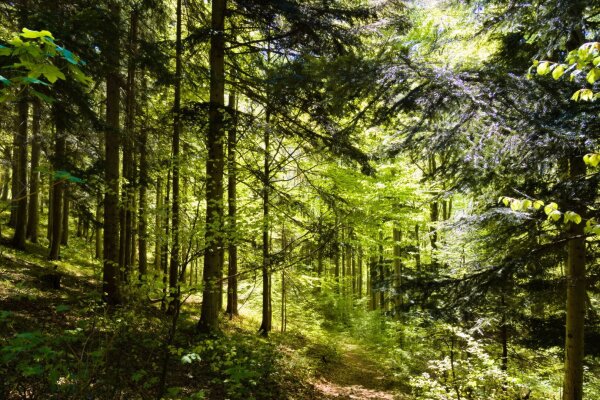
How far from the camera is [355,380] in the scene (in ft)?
35.7

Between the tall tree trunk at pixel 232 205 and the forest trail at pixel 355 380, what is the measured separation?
3.65 meters

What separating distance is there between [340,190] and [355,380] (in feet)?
19.2

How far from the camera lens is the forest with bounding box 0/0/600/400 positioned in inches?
167

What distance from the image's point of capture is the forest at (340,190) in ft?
13.9

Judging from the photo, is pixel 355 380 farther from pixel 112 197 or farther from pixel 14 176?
pixel 14 176

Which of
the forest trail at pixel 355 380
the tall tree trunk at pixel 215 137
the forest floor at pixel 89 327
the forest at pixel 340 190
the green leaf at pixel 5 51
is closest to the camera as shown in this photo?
the green leaf at pixel 5 51

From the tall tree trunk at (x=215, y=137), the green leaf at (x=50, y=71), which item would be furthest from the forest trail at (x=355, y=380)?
the green leaf at (x=50, y=71)

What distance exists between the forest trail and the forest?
0.10 m

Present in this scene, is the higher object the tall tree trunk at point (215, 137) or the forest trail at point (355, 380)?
the tall tree trunk at point (215, 137)

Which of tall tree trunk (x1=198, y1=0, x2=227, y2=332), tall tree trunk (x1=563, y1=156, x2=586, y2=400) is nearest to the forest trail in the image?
tall tree trunk (x1=198, y1=0, x2=227, y2=332)

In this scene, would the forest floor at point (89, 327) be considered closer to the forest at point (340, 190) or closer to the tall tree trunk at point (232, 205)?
the forest at point (340, 190)

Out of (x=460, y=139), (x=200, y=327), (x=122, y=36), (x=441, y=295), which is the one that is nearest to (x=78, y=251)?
(x=200, y=327)

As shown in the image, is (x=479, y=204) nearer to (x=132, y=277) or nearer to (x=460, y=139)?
(x=460, y=139)

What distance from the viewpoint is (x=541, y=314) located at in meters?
8.77
